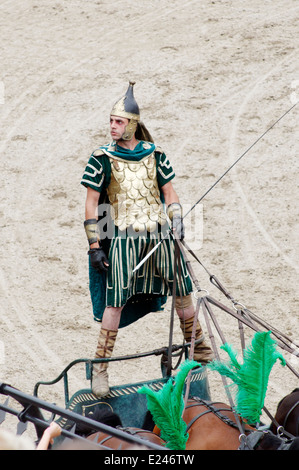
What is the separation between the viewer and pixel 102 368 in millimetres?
5254

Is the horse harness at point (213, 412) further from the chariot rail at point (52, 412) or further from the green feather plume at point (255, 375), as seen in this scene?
the chariot rail at point (52, 412)

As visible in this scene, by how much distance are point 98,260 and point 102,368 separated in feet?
2.30

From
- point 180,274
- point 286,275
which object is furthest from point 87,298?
point 180,274

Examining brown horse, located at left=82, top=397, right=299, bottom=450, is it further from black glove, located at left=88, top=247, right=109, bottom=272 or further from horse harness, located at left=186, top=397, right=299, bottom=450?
black glove, located at left=88, top=247, right=109, bottom=272

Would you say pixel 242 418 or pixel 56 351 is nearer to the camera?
pixel 242 418

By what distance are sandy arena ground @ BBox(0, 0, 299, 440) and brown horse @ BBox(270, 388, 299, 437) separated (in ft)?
6.69

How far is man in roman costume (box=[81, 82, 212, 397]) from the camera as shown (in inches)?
207

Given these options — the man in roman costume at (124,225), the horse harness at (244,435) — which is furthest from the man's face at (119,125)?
the horse harness at (244,435)

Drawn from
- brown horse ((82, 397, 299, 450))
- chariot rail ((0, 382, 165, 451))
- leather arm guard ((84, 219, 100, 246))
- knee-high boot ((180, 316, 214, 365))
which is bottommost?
knee-high boot ((180, 316, 214, 365))

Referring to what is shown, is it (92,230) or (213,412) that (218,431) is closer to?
(213,412)

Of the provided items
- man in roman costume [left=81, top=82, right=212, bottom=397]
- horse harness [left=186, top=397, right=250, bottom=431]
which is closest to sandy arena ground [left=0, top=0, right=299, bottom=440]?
man in roman costume [left=81, top=82, right=212, bottom=397]

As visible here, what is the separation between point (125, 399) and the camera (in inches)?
198
